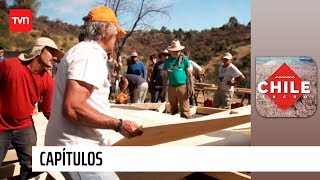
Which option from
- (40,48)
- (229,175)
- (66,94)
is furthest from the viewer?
(40,48)

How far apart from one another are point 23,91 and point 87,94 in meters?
1.33

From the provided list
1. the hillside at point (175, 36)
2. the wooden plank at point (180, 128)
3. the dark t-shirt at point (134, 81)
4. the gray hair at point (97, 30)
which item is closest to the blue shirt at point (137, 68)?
the dark t-shirt at point (134, 81)

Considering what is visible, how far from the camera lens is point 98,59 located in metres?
2.08

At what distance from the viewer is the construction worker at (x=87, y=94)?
6.63ft

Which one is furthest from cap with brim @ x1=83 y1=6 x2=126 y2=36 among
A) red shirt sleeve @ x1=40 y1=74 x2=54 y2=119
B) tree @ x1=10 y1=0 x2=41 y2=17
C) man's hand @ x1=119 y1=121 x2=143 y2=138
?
tree @ x1=10 y1=0 x2=41 y2=17

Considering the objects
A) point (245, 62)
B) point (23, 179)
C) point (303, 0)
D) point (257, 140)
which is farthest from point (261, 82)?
point (245, 62)

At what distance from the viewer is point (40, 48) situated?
314cm

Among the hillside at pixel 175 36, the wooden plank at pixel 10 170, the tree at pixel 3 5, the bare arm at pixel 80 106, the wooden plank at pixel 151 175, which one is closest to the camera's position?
the bare arm at pixel 80 106

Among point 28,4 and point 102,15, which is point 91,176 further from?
point 28,4

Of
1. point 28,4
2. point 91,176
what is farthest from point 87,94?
point 28,4

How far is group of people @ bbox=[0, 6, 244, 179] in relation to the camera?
80.0 inches

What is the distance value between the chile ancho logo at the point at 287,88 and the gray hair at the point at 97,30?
0.77 m

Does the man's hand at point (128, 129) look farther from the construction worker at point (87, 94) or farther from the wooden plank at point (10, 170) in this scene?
the wooden plank at point (10, 170)

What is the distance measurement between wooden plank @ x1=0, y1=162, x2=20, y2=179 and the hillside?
2817cm
